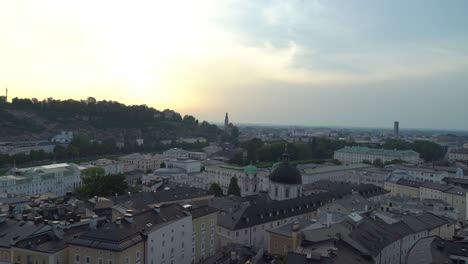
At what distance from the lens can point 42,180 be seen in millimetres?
72125

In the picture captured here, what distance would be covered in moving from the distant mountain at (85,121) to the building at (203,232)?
103 metres

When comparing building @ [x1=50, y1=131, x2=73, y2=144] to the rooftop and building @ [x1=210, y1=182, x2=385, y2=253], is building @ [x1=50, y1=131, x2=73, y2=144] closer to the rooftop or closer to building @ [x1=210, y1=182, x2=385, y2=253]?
the rooftop

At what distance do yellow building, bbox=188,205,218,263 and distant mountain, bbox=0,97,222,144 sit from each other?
103m

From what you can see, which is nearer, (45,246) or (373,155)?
(45,246)

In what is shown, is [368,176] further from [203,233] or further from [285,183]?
[203,233]

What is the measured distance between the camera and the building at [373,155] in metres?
126

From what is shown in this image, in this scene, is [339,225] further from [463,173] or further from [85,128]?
[85,128]

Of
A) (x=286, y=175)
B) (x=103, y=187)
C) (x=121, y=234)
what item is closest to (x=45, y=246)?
(x=121, y=234)

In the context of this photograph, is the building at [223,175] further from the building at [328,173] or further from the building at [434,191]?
the building at [434,191]

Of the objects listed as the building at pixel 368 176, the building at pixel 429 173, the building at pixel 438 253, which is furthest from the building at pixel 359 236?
the building at pixel 368 176

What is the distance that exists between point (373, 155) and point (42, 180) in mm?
94346

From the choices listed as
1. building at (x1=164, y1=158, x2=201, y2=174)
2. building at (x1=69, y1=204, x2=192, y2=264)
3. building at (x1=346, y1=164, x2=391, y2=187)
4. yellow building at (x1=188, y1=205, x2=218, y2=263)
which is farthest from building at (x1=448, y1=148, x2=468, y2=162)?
building at (x1=69, y1=204, x2=192, y2=264)

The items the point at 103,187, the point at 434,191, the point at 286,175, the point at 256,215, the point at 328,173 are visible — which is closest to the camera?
the point at 256,215

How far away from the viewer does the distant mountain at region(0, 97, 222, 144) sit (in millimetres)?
135250
